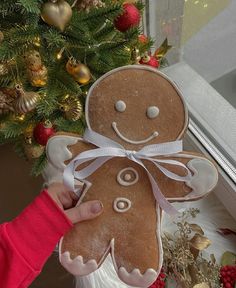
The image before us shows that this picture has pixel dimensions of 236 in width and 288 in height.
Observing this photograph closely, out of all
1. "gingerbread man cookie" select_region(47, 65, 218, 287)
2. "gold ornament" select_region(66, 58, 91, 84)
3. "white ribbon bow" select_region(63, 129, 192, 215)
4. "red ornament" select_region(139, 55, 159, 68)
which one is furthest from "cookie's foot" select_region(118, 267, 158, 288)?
"red ornament" select_region(139, 55, 159, 68)

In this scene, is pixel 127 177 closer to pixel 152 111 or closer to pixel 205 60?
pixel 152 111

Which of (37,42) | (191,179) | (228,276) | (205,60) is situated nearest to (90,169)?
(191,179)

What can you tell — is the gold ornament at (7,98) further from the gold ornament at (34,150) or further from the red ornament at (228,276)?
the red ornament at (228,276)

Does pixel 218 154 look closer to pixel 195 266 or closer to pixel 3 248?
pixel 195 266

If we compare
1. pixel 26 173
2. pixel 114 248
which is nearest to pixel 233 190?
pixel 114 248

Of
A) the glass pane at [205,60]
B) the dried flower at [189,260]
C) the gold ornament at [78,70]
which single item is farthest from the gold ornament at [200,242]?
the gold ornament at [78,70]

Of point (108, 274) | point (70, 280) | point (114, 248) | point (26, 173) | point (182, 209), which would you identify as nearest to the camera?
point (114, 248)
